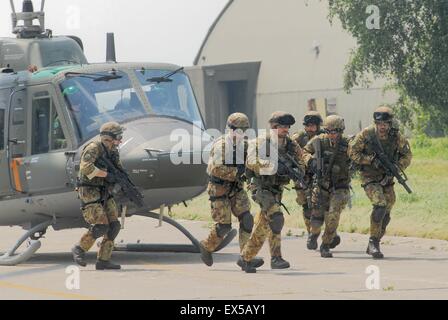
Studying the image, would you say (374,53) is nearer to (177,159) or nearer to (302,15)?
(177,159)

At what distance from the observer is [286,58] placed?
49.7 m

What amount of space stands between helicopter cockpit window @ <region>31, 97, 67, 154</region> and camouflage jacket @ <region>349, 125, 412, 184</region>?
355cm

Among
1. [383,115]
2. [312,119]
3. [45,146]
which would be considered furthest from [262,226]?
[45,146]

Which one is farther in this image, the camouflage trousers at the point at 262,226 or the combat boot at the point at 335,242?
the combat boot at the point at 335,242

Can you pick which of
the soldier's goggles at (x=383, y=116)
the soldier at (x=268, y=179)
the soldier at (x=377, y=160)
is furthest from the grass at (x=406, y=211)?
the soldier at (x=268, y=179)

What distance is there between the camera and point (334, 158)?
51.4 feet

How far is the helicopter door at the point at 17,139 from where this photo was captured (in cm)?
1567

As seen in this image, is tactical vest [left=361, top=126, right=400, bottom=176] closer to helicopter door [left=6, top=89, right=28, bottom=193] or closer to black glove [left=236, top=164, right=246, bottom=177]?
black glove [left=236, top=164, right=246, bottom=177]

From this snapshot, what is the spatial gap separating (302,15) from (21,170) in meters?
33.9

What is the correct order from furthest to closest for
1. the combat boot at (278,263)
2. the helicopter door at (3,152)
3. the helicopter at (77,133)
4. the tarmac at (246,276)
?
the helicopter door at (3,152) → the helicopter at (77,133) → the combat boot at (278,263) → the tarmac at (246,276)

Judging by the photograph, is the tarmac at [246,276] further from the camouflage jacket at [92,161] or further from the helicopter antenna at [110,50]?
the helicopter antenna at [110,50]

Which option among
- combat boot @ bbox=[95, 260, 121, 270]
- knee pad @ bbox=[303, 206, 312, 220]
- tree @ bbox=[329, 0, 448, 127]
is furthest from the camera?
tree @ bbox=[329, 0, 448, 127]

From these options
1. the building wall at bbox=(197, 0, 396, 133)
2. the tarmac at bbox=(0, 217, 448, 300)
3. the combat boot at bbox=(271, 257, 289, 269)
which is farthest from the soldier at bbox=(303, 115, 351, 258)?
the building wall at bbox=(197, 0, 396, 133)

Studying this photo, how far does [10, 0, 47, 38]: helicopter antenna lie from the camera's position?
17.4 m
